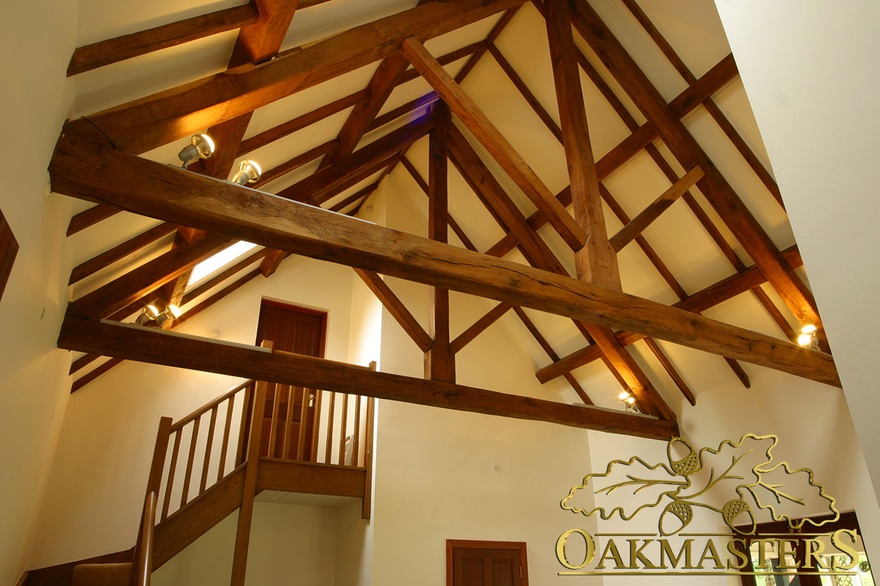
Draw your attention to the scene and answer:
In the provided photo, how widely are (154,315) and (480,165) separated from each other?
13.3 ft

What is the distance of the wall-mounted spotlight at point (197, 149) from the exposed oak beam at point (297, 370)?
1718 millimetres

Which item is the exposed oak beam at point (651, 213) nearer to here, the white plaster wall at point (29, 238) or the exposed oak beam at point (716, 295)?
the exposed oak beam at point (716, 295)

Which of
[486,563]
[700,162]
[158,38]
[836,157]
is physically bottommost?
[486,563]

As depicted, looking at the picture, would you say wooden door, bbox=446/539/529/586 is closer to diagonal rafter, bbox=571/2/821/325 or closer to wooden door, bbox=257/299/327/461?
wooden door, bbox=257/299/327/461

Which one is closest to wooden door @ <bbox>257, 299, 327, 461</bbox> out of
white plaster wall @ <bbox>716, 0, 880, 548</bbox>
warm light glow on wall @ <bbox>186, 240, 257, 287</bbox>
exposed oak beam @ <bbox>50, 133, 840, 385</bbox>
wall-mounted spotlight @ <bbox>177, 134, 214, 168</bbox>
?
warm light glow on wall @ <bbox>186, 240, 257, 287</bbox>

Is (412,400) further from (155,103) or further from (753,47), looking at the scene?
(753,47)

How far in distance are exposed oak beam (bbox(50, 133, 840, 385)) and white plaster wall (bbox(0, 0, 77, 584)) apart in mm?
224

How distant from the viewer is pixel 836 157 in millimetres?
1144

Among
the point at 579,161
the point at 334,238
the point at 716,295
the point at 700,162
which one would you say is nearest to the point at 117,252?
the point at 334,238

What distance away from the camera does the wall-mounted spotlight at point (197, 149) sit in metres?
3.09

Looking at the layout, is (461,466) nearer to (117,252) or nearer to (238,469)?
(238,469)

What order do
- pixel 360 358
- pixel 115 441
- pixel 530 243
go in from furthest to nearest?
pixel 360 358 → pixel 530 243 → pixel 115 441

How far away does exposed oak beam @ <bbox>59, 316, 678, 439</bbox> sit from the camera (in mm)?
4125

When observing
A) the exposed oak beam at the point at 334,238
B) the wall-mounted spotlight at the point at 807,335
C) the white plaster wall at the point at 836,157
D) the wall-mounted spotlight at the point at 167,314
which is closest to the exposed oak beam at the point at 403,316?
the wall-mounted spotlight at the point at 167,314
